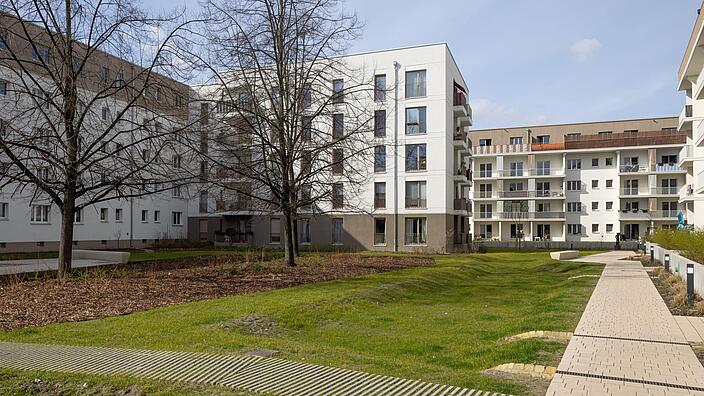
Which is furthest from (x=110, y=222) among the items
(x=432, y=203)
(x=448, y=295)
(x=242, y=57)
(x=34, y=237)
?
(x=448, y=295)

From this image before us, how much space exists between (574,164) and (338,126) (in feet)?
168

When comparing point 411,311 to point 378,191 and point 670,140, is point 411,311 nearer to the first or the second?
point 378,191

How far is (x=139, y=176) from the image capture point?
16672 mm

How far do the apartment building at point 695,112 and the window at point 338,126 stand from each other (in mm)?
20409

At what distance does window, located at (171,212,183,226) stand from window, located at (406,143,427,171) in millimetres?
21794

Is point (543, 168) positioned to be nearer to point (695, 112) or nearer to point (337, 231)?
point (695, 112)

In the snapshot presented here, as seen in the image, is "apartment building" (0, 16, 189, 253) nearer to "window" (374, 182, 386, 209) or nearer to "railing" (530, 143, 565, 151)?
"window" (374, 182, 386, 209)

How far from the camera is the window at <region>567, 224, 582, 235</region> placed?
65750 mm

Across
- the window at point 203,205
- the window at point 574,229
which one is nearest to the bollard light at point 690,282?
the window at point 203,205

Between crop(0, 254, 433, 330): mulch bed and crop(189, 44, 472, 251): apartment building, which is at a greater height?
crop(189, 44, 472, 251): apartment building

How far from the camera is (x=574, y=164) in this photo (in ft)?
219

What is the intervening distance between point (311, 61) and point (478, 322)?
1288 cm

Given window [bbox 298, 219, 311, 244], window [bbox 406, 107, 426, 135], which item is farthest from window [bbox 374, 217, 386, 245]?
window [bbox 406, 107, 426, 135]

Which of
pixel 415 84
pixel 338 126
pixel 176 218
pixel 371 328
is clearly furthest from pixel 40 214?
pixel 371 328
